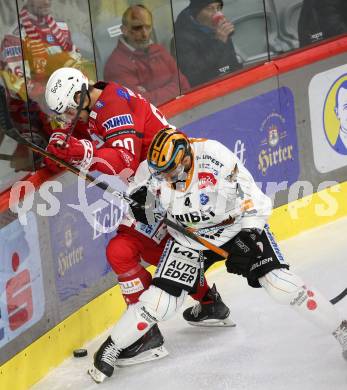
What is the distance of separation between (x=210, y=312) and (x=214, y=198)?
0.97 metres

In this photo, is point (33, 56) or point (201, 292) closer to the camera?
point (33, 56)

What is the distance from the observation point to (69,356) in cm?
521

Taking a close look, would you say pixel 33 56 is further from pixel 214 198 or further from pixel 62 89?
pixel 214 198

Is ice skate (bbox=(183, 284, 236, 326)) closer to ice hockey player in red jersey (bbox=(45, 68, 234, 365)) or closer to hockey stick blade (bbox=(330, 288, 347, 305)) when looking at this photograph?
ice hockey player in red jersey (bbox=(45, 68, 234, 365))

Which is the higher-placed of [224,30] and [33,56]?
[33,56]

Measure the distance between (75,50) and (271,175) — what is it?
190 cm

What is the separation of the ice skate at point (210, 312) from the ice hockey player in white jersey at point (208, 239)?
56 cm

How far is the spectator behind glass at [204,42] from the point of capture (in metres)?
6.37

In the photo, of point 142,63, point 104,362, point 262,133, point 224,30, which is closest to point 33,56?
point 142,63

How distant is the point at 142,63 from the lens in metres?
6.07

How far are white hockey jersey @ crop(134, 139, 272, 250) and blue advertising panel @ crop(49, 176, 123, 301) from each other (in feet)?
1.57

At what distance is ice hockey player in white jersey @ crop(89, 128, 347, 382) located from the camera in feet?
15.3

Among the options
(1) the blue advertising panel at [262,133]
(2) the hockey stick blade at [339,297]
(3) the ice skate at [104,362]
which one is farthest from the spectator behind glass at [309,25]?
(3) the ice skate at [104,362]

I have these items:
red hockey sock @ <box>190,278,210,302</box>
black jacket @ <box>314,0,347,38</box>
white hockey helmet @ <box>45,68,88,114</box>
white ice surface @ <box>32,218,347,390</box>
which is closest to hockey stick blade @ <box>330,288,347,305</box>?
white ice surface @ <box>32,218,347,390</box>
